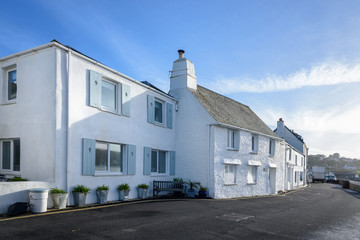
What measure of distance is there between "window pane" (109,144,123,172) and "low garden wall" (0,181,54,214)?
12.5 feet

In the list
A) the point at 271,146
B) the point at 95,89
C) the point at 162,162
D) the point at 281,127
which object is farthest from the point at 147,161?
the point at 281,127

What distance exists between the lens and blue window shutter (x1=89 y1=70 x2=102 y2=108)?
11.8m

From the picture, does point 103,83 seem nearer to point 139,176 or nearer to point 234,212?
point 139,176

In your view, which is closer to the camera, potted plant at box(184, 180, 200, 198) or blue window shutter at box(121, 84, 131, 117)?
blue window shutter at box(121, 84, 131, 117)

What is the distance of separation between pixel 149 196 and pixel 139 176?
1365mm

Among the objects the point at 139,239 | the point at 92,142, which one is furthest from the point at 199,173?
the point at 139,239

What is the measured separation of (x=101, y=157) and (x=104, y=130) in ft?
3.95

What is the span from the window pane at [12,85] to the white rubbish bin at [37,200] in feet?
16.1

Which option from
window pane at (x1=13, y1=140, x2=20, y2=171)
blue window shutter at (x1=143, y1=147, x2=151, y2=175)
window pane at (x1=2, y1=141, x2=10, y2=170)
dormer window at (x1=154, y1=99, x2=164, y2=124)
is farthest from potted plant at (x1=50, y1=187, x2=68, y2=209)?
dormer window at (x1=154, y1=99, x2=164, y2=124)

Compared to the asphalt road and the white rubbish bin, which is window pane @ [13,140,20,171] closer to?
the white rubbish bin

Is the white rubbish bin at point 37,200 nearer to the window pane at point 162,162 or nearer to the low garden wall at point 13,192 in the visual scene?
the low garden wall at point 13,192

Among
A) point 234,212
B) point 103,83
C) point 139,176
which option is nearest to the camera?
point 234,212

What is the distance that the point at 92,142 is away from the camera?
38.3ft

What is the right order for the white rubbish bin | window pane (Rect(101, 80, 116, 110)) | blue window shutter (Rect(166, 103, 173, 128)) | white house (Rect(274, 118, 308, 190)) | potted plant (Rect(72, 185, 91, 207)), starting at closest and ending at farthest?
the white rubbish bin
potted plant (Rect(72, 185, 91, 207))
window pane (Rect(101, 80, 116, 110))
blue window shutter (Rect(166, 103, 173, 128))
white house (Rect(274, 118, 308, 190))
